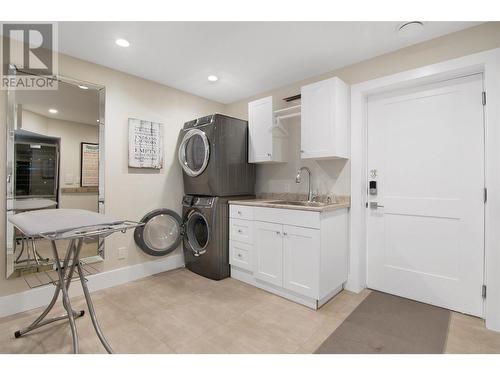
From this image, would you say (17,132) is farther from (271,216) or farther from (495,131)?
(495,131)

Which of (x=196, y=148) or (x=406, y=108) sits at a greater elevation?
(x=406, y=108)

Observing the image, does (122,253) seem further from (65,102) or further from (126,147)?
(65,102)

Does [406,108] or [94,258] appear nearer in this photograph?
[406,108]

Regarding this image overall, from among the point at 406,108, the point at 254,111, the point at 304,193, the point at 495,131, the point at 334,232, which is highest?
the point at 254,111

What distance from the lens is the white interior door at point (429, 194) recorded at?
1.98 m

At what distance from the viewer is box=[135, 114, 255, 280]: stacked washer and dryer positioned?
2.75 m

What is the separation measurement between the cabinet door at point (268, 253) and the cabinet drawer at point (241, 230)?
0.28 ft

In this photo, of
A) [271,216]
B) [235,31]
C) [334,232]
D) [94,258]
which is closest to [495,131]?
[334,232]

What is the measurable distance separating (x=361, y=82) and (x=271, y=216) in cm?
161

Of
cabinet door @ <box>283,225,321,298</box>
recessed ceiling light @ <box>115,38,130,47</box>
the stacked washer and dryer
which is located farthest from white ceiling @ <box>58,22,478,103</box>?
cabinet door @ <box>283,225,321,298</box>

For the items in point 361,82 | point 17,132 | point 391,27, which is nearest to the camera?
point 391,27

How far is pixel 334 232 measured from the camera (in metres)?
2.27

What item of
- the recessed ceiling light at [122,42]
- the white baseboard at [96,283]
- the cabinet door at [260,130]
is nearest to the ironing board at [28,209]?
the white baseboard at [96,283]

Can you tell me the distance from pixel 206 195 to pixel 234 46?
62.1 inches
